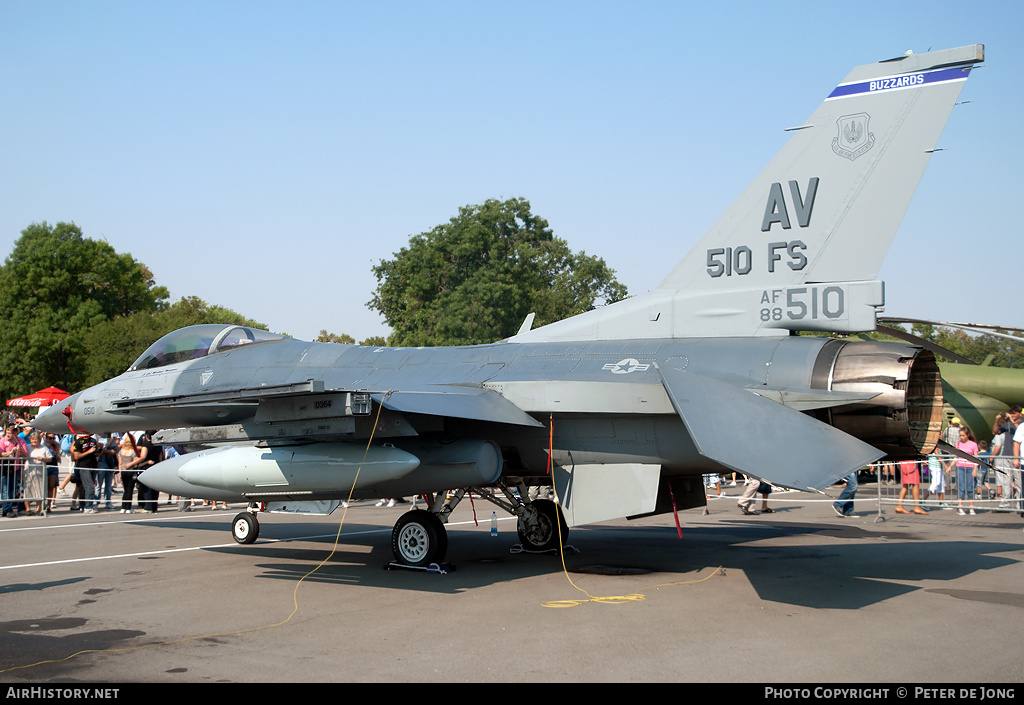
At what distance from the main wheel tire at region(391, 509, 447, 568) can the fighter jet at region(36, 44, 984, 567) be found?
0.07 ft

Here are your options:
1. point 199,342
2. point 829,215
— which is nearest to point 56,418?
point 199,342

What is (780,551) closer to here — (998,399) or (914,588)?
A: (914,588)

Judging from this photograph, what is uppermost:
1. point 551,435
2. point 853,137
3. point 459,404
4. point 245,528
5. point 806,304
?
point 853,137

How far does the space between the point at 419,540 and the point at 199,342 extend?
513 cm

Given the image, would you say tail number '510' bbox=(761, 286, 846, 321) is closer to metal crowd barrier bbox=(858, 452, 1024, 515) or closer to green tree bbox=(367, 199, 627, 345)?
metal crowd barrier bbox=(858, 452, 1024, 515)

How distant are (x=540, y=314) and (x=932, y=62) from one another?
130 ft

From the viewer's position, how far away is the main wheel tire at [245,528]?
1129 cm

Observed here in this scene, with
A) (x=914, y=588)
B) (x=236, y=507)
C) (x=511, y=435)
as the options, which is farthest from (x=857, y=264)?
(x=236, y=507)

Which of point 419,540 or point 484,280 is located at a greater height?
point 484,280

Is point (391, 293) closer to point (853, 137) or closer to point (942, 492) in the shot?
point (942, 492)

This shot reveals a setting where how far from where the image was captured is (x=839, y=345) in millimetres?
7535

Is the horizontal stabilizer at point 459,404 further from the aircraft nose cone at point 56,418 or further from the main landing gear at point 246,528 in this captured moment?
the aircraft nose cone at point 56,418

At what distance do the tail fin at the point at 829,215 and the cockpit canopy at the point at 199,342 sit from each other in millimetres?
6436

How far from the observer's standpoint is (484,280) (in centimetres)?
4553
